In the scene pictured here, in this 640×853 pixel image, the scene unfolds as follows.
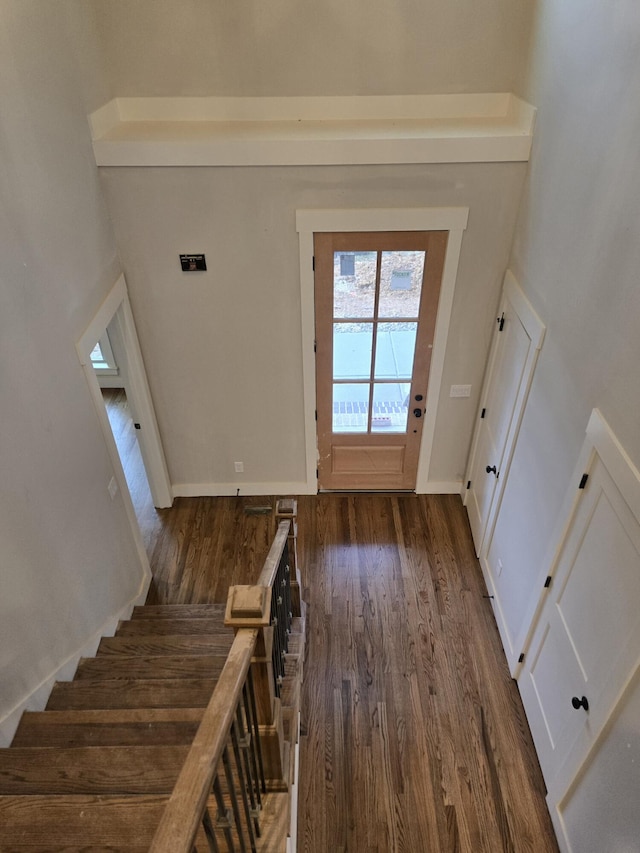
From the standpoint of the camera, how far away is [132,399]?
4137 millimetres

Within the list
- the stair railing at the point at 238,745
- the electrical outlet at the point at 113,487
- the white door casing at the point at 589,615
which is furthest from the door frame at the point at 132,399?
the white door casing at the point at 589,615

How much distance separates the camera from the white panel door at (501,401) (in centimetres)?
331

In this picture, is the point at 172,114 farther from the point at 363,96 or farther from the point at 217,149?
the point at 363,96

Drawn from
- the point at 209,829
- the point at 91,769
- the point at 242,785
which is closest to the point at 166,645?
the point at 91,769

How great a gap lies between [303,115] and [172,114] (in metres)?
0.88

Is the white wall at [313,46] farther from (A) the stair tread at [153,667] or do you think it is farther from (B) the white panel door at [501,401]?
(A) the stair tread at [153,667]

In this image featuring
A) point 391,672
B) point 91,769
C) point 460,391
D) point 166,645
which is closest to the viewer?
point 91,769

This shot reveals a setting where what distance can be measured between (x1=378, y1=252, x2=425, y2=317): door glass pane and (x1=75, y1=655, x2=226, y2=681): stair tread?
8.50 ft

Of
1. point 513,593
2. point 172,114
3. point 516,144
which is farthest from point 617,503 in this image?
point 172,114

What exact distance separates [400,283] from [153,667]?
9.55 feet

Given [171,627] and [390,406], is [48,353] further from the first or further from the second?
[390,406]

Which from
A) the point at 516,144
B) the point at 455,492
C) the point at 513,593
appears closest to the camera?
the point at 516,144

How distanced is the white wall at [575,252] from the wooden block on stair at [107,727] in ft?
6.67

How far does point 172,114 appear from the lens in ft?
11.7
